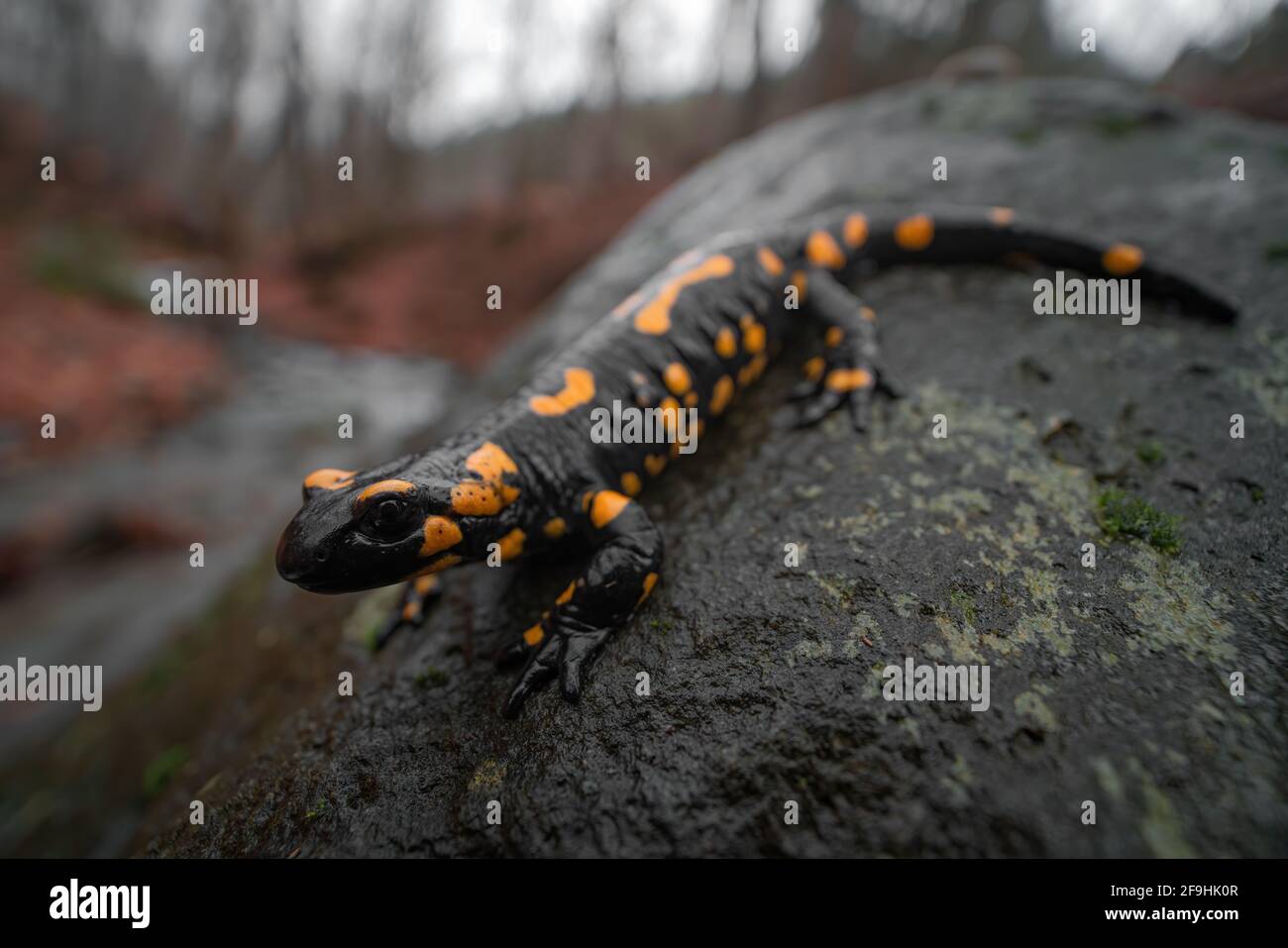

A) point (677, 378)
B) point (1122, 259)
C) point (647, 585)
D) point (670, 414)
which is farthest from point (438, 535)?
point (1122, 259)

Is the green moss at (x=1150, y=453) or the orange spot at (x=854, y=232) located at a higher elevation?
the orange spot at (x=854, y=232)

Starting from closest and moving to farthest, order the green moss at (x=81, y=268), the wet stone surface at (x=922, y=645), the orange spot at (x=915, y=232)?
1. the wet stone surface at (x=922, y=645)
2. the orange spot at (x=915, y=232)
3. the green moss at (x=81, y=268)

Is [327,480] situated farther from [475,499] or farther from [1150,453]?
[1150,453]

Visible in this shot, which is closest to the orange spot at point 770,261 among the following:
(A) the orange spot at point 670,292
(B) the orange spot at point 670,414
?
(A) the orange spot at point 670,292

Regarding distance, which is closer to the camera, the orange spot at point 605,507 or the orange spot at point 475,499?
the orange spot at point 475,499

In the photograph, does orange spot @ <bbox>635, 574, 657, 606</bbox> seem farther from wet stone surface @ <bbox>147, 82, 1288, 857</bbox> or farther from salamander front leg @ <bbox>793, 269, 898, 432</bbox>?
salamander front leg @ <bbox>793, 269, 898, 432</bbox>

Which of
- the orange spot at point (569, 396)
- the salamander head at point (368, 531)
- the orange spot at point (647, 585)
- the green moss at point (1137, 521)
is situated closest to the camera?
the salamander head at point (368, 531)

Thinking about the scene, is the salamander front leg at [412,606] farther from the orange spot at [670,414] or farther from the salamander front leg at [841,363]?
the salamander front leg at [841,363]
